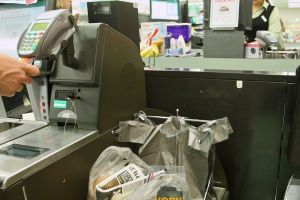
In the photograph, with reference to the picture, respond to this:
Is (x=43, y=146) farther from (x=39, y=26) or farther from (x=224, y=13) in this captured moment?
(x=224, y=13)

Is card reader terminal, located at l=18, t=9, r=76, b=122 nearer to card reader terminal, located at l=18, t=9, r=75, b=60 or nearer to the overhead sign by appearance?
card reader terminal, located at l=18, t=9, r=75, b=60

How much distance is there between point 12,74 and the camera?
3.01ft

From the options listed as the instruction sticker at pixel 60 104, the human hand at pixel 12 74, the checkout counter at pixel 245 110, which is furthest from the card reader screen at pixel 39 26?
the checkout counter at pixel 245 110

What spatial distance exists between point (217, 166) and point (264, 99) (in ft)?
1.18

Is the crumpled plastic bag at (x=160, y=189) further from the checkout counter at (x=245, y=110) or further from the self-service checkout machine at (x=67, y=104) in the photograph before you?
the checkout counter at (x=245, y=110)

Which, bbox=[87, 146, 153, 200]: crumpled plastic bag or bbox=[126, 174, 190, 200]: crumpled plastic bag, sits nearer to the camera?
bbox=[126, 174, 190, 200]: crumpled plastic bag

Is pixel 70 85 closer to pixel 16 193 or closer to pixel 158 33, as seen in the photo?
pixel 16 193

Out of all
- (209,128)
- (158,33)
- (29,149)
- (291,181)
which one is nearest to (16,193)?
(29,149)

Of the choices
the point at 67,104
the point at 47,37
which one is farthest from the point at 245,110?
the point at 47,37

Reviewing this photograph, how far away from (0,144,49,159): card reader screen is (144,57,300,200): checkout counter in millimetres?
686

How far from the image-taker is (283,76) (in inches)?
49.6

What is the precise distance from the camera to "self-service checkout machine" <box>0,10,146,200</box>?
2.94 feet

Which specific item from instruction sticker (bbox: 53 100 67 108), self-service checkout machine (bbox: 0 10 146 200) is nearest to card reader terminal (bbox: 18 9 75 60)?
self-service checkout machine (bbox: 0 10 146 200)

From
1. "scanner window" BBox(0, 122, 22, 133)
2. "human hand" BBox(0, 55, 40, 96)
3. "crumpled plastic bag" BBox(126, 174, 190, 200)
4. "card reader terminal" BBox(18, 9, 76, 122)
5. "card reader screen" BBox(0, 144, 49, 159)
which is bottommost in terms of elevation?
"crumpled plastic bag" BBox(126, 174, 190, 200)
